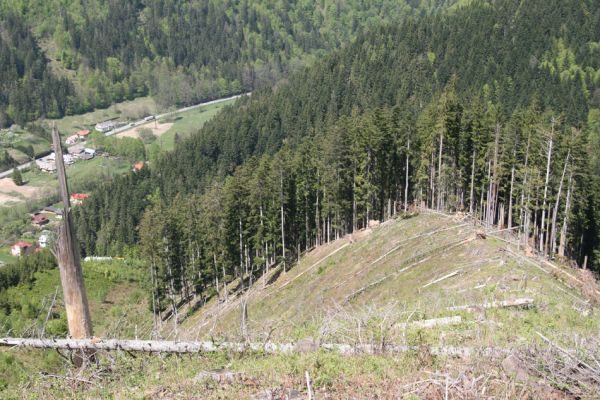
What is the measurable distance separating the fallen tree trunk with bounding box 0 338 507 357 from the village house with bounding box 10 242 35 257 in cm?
9230

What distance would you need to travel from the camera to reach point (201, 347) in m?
13.0

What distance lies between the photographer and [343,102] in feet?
429

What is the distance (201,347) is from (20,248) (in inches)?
3961

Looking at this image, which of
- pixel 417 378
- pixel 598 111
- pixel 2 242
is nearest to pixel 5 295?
pixel 2 242

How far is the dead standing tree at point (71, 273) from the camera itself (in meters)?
11.8

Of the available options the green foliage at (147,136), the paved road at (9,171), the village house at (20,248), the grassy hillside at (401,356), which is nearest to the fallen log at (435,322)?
the grassy hillside at (401,356)

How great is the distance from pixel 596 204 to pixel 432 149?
16.5m

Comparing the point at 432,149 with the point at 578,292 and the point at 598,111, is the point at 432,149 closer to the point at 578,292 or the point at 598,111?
the point at 578,292

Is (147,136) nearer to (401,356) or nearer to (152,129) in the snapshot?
(152,129)

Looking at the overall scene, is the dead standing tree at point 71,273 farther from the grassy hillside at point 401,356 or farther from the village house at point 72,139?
the village house at point 72,139

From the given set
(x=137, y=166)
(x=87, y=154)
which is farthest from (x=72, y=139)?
(x=137, y=166)

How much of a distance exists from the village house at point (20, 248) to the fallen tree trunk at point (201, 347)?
92295 mm

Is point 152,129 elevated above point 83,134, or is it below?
above

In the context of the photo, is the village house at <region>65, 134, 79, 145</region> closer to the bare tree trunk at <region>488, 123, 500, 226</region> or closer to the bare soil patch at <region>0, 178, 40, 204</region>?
the bare soil patch at <region>0, 178, 40, 204</region>
